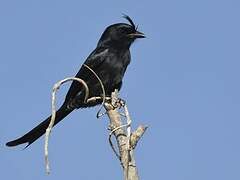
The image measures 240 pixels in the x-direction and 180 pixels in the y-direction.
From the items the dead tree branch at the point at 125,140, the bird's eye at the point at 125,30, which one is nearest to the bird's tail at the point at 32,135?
the bird's eye at the point at 125,30

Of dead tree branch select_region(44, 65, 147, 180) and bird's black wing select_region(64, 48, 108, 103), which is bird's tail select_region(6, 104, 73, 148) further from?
dead tree branch select_region(44, 65, 147, 180)

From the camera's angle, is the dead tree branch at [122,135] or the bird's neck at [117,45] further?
the bird's neck at [117,45]

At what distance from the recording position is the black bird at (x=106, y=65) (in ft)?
28.2

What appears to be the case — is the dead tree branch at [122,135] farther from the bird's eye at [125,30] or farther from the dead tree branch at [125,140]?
the bird's eye at [125,30]

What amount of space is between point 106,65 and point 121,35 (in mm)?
738

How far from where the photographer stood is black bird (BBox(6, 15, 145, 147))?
8.59m

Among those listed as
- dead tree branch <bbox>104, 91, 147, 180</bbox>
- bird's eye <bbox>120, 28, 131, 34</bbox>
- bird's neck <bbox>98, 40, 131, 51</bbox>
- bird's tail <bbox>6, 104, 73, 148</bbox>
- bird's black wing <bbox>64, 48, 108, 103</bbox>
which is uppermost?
bird's eye <bbox>120, 28, 131, 34</bbox>

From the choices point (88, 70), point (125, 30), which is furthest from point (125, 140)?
point (125, 30)

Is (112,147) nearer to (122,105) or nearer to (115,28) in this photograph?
(122,105)

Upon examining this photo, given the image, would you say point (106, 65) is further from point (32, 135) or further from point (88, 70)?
point (32, 135)

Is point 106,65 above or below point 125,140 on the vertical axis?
above

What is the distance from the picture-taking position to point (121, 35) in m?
9.45

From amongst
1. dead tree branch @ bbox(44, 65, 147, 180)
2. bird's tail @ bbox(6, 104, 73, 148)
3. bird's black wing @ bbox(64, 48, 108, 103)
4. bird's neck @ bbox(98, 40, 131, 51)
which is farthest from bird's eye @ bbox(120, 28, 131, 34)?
dead tree branch @ bbox(44, 65, 147, 180)

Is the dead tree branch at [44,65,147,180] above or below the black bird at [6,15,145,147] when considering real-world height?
below
